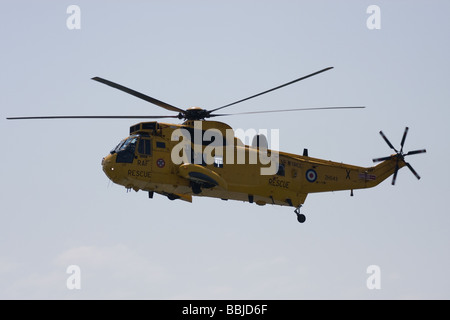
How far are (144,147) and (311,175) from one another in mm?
9976

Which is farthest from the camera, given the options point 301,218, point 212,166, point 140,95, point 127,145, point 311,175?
point 311,175

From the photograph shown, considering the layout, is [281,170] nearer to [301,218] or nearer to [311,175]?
[311,175]

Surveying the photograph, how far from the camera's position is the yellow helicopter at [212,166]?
4981 centimetres

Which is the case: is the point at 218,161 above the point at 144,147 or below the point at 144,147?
below

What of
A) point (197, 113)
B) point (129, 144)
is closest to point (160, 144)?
point (129, 144)

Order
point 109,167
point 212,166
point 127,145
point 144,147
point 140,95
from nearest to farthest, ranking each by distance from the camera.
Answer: point 140,95, point 109,167, point 127,145, point 144,147, point 212,166

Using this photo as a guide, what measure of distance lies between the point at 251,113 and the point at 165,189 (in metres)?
5.85

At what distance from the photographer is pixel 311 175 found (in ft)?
179

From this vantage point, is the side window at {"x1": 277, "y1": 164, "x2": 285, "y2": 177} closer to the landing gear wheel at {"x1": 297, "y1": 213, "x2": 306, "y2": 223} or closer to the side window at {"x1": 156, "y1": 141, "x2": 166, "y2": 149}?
the landing gear wheel at {"x1": 297, "y1": 213, "x2": 306, "y2": 223}

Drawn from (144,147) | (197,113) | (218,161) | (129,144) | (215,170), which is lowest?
(215,170)

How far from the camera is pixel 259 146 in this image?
5334 centimetres

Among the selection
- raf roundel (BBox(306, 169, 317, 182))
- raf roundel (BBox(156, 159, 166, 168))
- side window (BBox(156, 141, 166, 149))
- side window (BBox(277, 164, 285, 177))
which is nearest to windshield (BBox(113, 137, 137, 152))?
side window (BBox(156, 141, 166, 149))
